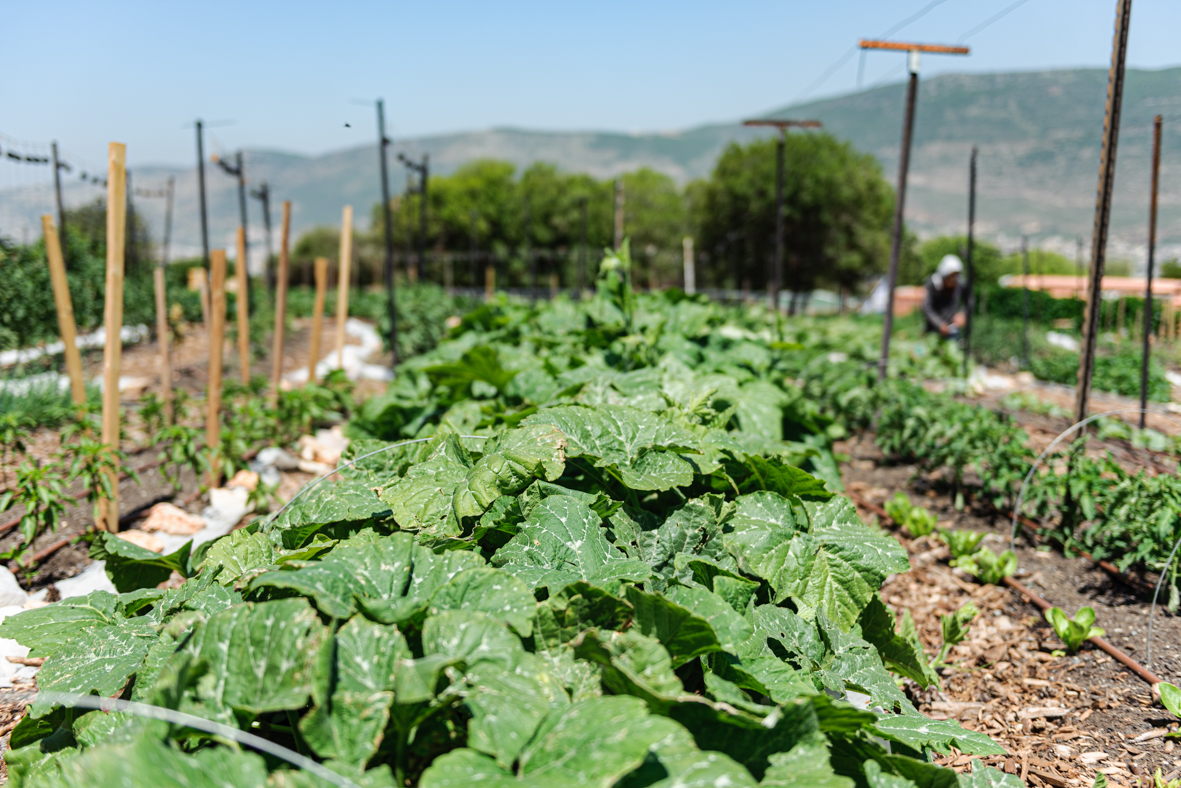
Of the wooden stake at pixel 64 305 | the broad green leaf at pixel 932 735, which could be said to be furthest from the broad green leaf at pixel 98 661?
the wooden stake at pixel 64 305

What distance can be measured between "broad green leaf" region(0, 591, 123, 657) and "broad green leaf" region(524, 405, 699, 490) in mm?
1253

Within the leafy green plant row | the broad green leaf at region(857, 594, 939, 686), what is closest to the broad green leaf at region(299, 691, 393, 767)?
the leafy green plant row

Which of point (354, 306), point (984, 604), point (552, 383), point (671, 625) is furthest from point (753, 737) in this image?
point (354, 306)

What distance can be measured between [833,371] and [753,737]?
18.2ft

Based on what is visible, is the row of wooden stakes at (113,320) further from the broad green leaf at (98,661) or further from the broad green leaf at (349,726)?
the broad green leaf at (349,726)

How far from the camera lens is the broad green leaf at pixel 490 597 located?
1.45 m

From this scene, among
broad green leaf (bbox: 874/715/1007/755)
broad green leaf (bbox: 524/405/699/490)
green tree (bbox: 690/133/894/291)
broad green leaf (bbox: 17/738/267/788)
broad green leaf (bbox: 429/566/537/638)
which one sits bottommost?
broad green leaf (bbox: 874/715/1007/755)

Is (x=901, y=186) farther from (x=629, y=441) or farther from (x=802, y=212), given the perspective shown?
(x=802, y=212)

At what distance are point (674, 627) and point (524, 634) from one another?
316 millimetres

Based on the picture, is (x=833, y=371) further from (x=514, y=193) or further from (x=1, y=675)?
(x=514, y=193)

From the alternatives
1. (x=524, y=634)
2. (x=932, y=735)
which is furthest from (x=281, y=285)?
(x=932, y=735)

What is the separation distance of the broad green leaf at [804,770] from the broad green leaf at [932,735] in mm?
310

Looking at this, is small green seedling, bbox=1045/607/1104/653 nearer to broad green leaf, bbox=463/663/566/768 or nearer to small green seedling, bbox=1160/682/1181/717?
small green seedling, bbox=1160/682/1181/717

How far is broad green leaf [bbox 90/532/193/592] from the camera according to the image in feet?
7.01
